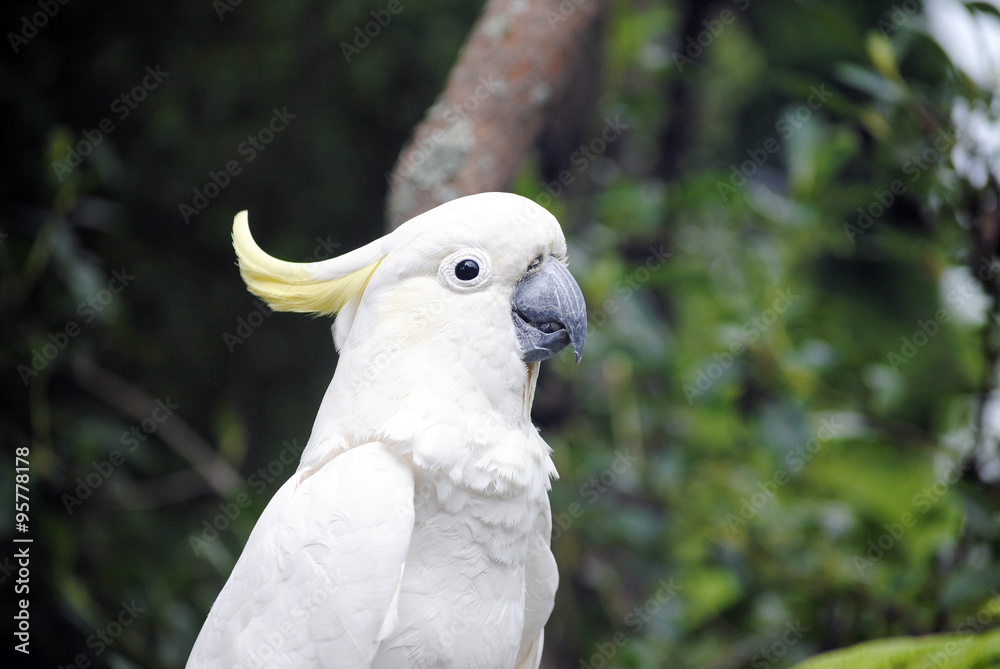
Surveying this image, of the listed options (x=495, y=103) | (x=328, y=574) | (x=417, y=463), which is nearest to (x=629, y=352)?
(x=495, y=103)

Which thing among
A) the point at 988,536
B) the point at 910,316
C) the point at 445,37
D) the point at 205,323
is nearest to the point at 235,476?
the point at 205,323

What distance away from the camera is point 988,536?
6.28ft

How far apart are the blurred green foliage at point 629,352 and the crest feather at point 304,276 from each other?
0.73 m

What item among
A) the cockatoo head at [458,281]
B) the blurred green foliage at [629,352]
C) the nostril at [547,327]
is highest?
the cockatoo head at [458,281]

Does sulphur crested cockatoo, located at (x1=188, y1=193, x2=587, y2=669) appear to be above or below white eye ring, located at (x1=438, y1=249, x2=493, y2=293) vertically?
below

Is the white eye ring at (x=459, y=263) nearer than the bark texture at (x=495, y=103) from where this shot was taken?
Yes

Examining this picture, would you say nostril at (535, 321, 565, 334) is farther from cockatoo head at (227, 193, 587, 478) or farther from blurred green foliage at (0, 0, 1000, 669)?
blurred green foliage at (0, 0, 1000, 669)

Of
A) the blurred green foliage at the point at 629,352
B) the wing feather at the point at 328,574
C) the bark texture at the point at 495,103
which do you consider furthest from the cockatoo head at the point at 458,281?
the blurred green foliage at the point at 629,352

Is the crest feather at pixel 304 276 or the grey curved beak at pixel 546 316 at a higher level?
the crest feather at pixel 304 276

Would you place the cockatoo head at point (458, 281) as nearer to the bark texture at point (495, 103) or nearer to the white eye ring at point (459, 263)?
the white eye ring at point (459, 263)

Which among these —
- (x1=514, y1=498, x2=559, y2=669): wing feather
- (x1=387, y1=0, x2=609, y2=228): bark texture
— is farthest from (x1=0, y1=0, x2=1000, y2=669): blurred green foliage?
(x1=514, y1=498, x2=559, y2=669): wing feather

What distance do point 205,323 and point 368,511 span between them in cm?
228

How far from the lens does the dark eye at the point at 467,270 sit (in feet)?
4.22

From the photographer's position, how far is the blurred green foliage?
2090 millimetres
